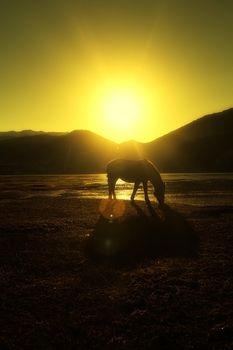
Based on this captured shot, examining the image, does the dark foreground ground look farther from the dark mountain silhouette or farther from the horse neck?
the dark mountain silhouette

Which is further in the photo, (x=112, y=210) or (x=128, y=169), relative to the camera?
(x=128, y=169)

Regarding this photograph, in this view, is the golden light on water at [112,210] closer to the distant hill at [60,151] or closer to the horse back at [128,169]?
the horse back at [128,169]

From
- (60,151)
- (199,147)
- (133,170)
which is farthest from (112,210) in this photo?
(60,151)

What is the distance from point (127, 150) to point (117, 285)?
475ft

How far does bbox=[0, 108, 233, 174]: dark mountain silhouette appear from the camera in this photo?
106 m

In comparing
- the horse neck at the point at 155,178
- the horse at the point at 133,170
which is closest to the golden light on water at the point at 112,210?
the horse at the point at 133,170

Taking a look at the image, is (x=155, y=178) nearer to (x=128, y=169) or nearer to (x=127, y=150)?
(x=128, y=169)

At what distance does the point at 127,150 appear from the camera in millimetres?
151750

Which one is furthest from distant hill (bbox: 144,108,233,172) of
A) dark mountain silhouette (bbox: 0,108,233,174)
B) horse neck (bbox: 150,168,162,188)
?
horse neck (bbox: 150,168,162,188)

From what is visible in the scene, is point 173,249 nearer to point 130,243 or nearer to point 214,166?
point 130,243

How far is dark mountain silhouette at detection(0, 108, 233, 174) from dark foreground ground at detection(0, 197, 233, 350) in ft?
268

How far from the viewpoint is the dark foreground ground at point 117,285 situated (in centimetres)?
552

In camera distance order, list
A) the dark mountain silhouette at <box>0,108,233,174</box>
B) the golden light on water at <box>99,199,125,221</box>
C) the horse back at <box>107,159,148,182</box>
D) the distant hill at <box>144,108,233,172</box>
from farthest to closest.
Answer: the dark mountain silhouette at <box>0,108,233,174</box>
the distant hill at <box>144,108,233,172</box>
the horse back at <box>107,159,148,182</box>
the golden light on water at <box>99,199,125,221</box>

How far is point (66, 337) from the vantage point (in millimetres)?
5465
